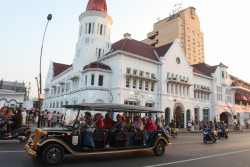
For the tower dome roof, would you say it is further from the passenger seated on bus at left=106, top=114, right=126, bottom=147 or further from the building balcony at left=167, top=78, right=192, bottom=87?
the passenger seated on bus at left=106, top=114, right=126, bottom=147

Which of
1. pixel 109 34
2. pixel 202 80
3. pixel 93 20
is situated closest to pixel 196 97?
pixel 202 80

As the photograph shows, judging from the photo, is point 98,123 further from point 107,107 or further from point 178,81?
point 178,81

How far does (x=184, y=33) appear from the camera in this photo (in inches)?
2442

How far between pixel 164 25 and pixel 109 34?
3429 cm

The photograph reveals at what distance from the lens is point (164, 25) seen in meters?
66.0

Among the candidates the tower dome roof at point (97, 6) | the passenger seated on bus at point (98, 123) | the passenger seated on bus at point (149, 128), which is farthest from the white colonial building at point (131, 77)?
the passenger seated on bus at point (98, 123)

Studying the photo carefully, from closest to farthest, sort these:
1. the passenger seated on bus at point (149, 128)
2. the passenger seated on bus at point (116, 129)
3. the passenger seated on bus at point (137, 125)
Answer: the passenger seated on bus at point (116, 129), the passenger seated on bus at point (137, 125), the passenger seated on bus at point (149, 128)

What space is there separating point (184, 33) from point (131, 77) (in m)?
39.6

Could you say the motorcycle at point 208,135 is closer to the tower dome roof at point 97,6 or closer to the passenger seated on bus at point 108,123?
the passenger seated on bus at point 108,123

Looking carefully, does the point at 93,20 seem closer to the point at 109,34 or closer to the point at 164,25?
the point at 109,34

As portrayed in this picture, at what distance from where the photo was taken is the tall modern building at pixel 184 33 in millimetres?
61469

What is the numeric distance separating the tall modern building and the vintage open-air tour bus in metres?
56.3

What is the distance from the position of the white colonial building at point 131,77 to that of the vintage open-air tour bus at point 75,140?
20.1 m

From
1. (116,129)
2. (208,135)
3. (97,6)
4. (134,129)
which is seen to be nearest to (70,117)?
(116,129)
